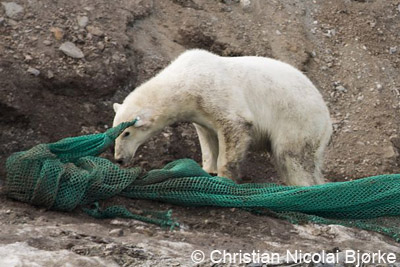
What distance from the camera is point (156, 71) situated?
430 inches

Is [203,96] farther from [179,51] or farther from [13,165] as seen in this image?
[179,51]

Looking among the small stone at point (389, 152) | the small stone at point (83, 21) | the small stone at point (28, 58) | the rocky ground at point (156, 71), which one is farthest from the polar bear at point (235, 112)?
the small stone at point (389, 152)

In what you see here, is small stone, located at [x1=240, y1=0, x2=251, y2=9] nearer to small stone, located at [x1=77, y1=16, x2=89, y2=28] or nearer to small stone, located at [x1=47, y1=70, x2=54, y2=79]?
small stone, located at [x1=77, y1=16, x2=89, y2=28]

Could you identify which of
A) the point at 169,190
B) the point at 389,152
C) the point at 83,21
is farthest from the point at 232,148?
the point at 389,152

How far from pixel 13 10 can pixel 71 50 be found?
3.09ft

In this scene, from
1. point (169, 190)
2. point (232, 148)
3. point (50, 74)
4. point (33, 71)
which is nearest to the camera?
point (169, 190)

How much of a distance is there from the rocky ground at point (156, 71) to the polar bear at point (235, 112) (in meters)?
1.07

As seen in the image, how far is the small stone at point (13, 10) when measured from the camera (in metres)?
10.4

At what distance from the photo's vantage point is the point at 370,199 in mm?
7496

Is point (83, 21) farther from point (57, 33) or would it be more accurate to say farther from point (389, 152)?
point (389, 152)

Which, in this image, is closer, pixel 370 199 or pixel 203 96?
pixel 370 199

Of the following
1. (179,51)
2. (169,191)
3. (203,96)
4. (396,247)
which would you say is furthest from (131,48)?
(396,247)

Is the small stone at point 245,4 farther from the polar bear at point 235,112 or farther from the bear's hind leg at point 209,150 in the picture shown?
the bear's hind leg at point 209,150

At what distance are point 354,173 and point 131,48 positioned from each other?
134 inches
